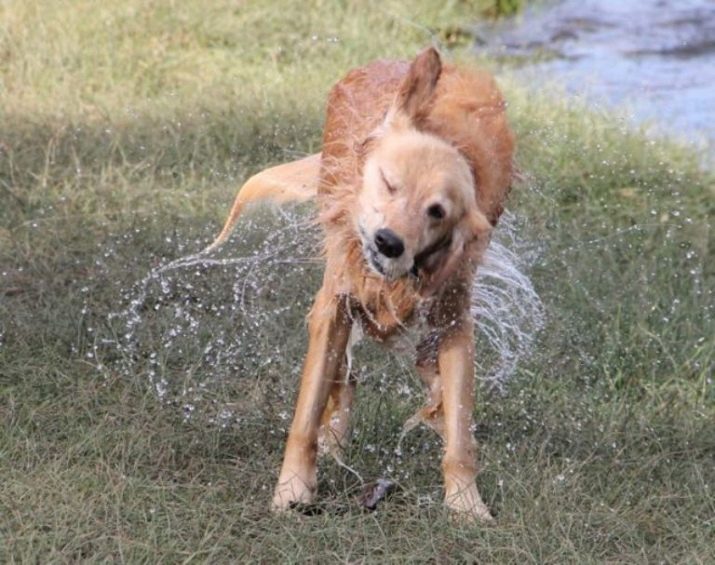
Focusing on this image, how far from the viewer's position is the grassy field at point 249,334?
155 inches

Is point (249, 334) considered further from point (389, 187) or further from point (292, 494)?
point (389, 187)

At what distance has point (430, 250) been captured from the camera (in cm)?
380

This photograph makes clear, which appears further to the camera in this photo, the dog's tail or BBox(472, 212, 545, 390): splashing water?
the dog's tail

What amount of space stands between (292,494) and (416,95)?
1.06 meters

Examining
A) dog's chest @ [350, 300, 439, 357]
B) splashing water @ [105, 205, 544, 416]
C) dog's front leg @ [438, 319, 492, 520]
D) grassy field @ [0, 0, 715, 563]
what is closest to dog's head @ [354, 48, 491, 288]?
dog's chest @ [350, 300, 439, 357]

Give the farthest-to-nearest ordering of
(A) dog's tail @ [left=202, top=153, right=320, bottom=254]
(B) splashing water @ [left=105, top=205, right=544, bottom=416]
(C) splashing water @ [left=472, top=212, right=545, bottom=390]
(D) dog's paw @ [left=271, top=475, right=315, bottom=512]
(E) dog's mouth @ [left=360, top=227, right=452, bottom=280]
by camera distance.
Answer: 1. (A) dog's tail @ [left=202, top=153, right=320, bottom=254]
2. (B) splashing water @ [left=105, top=205, right=544, bottom=416]
3. (C) splashing water @ [left=472, top=212, right=545, bottom=390]
4. (D) dog's paw @ [left=271, top=475, right=315, bottom=512]
5. (E) dog's mouth @ [left=360, top=227, right=452, bottom=280]

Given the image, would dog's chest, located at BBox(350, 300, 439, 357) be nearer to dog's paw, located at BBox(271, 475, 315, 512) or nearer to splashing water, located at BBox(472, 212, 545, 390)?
splashing water, located at BBox(472, 212, 545, 390)

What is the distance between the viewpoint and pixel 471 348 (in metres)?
4.18

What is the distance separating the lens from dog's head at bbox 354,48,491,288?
12.1 feet

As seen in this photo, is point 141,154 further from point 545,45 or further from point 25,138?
point 545,45

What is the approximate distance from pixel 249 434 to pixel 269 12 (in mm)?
4580

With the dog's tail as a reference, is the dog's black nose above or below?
above

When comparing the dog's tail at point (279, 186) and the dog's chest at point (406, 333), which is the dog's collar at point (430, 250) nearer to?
the dog's chest at point (406, 333)

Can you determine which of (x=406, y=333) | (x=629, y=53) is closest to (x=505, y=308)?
(x=406, y=333)
